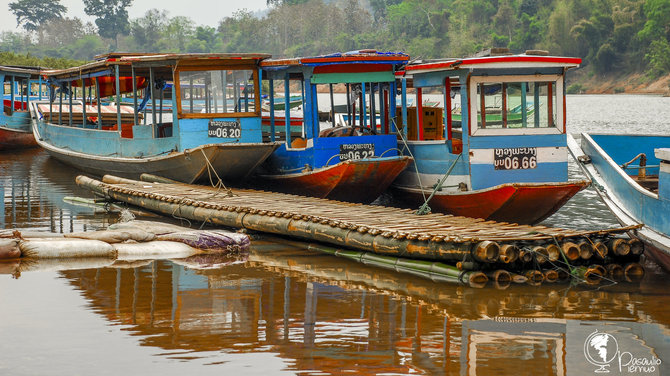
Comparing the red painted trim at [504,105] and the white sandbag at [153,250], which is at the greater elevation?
the red painted trim at [504,105]

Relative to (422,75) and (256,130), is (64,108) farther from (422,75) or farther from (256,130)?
(422,75)

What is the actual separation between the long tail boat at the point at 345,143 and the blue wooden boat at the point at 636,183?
109 inches

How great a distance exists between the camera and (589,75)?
271 feet

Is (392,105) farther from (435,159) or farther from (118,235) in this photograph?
(118,235)

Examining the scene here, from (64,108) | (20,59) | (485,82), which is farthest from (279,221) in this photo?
(20,59)

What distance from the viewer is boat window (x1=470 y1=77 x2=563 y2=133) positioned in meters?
12.1

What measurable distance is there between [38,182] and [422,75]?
10.2 metres

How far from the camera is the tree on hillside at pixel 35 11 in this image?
485 feet

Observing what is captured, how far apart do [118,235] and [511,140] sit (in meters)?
5.27

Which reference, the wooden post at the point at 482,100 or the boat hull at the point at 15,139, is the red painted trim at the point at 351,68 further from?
the boat hull at the point at 15,139

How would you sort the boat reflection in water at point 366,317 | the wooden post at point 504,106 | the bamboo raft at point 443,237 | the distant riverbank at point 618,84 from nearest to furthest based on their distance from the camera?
the boat reflection in water at point 366,317
the bamboo raft at point 443,237
the wooden post at point 504,106
the distant riverbank at point 618,84

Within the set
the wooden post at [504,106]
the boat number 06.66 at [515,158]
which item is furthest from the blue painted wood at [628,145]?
the boat number 06.66 at [515,158]

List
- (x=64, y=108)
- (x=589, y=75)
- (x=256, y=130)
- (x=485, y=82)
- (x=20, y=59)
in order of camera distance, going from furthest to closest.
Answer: (x=589, y=75)
(x=20, y=59)
(x=64, y=108)
(x=256, y=130)
(x=485, y=82)

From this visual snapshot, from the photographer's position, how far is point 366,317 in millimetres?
7863
